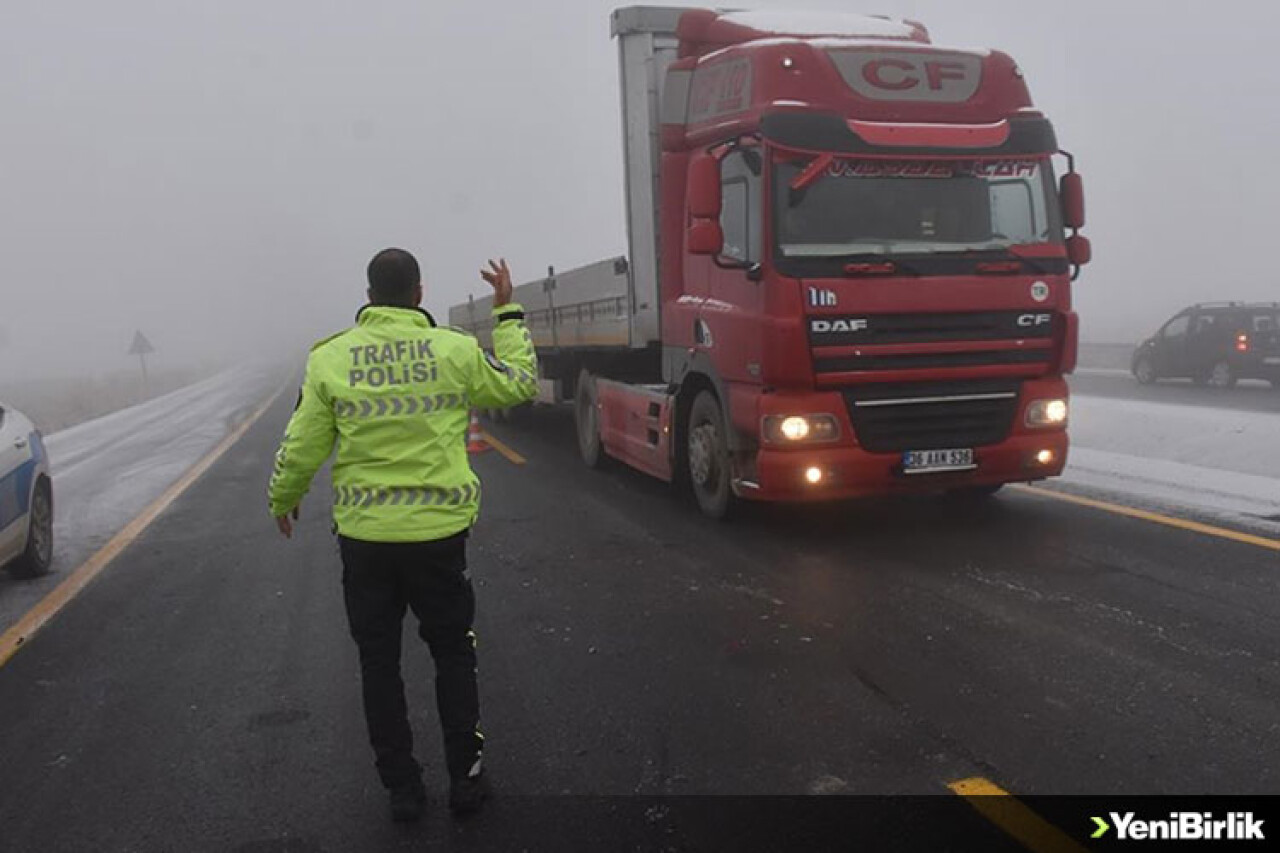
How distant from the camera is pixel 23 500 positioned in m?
6.70

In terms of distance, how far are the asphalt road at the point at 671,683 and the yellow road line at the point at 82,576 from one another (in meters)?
0.13

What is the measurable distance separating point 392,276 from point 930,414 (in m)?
4.40

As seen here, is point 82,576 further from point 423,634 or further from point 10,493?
point 423,634

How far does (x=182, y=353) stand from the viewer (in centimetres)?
12694

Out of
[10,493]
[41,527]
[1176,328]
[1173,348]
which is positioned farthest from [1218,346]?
[10,493]

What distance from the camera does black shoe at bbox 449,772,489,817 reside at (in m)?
3.43

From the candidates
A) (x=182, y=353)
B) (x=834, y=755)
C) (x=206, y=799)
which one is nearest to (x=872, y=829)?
(x=834, y=755)

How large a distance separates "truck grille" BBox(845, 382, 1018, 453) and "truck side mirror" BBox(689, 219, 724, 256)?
130 centimetres

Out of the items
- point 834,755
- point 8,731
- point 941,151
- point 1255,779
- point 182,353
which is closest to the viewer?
point 1255,779

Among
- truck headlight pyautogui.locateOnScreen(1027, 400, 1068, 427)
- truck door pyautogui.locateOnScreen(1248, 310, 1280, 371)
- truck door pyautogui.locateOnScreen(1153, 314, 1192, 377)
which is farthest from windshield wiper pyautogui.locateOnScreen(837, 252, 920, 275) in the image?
truck door pyautogui.locateOnScreen(1153, 314, 1192, 377)

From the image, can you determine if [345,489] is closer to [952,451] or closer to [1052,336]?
[952,451]

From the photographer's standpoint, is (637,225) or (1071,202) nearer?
(1071,202)

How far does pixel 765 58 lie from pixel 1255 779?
5.20 metres

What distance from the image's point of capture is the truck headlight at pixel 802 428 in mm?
6785
